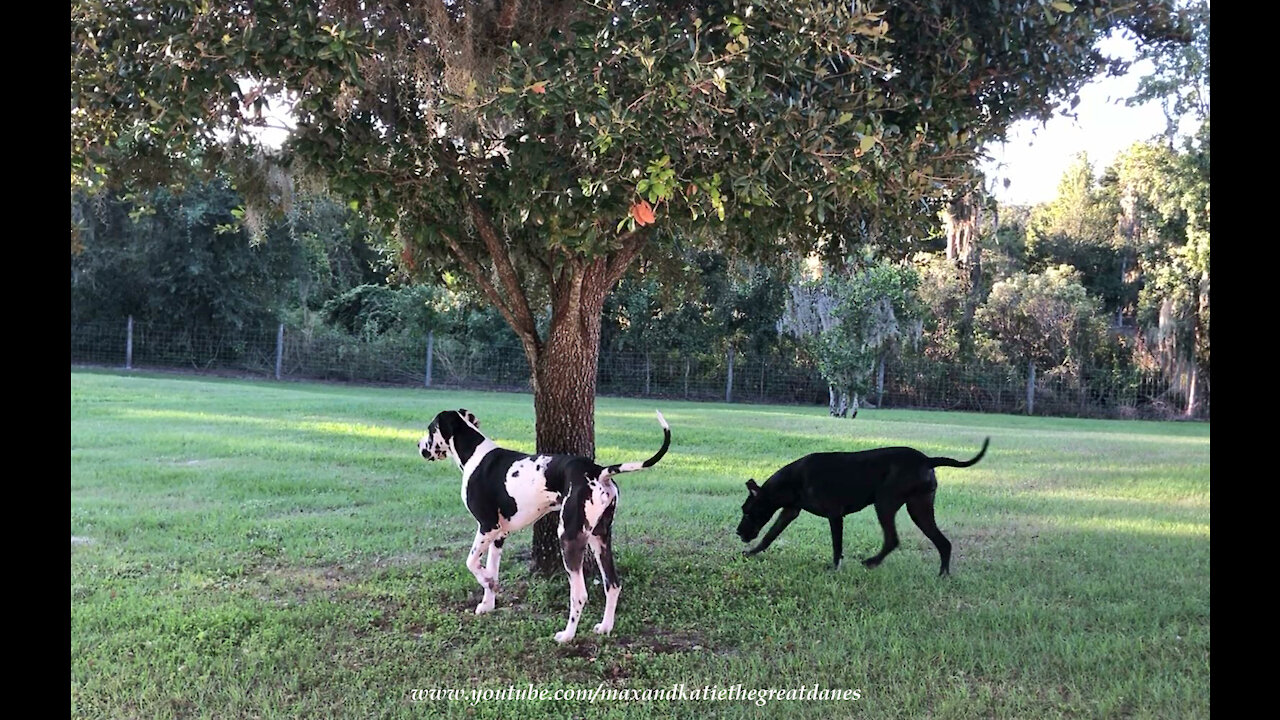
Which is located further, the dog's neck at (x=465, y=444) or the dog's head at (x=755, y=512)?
the dog's head at (x=755, y=512)

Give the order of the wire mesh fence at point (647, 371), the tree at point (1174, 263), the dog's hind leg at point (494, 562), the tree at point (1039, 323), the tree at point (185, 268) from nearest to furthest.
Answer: the dog's hind leg at point (494, 562)
the tree at point (1174, 263)
the wire mesh fence at point (647, 371)
the tree at point (1039, 323)
the tree at point (185, 268)

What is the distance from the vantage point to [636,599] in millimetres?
5113

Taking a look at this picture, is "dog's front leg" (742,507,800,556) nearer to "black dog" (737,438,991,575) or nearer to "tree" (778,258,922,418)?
"black dog" (737,438,991,575)

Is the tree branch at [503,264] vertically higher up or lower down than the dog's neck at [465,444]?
higher up

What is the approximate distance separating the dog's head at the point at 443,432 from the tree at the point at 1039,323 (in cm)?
1868

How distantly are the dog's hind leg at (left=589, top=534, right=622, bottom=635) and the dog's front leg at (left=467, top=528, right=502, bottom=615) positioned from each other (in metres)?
0.66

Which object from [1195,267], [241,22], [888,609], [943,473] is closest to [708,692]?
[888,609]

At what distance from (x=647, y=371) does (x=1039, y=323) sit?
10.1m

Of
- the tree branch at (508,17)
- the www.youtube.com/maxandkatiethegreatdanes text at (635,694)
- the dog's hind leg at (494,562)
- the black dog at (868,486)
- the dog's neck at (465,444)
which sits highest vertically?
the tree branch at (508,17)

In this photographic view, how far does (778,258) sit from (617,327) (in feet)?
43.3

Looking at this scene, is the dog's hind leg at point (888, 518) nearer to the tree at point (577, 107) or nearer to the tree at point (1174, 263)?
the tree at point (577, 107)

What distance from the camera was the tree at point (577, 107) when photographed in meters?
3.36

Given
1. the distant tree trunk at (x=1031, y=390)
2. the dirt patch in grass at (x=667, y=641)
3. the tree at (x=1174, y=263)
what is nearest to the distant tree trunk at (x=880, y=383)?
the distant tree trunk at (x=1031, y=390)

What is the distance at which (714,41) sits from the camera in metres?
3.64
